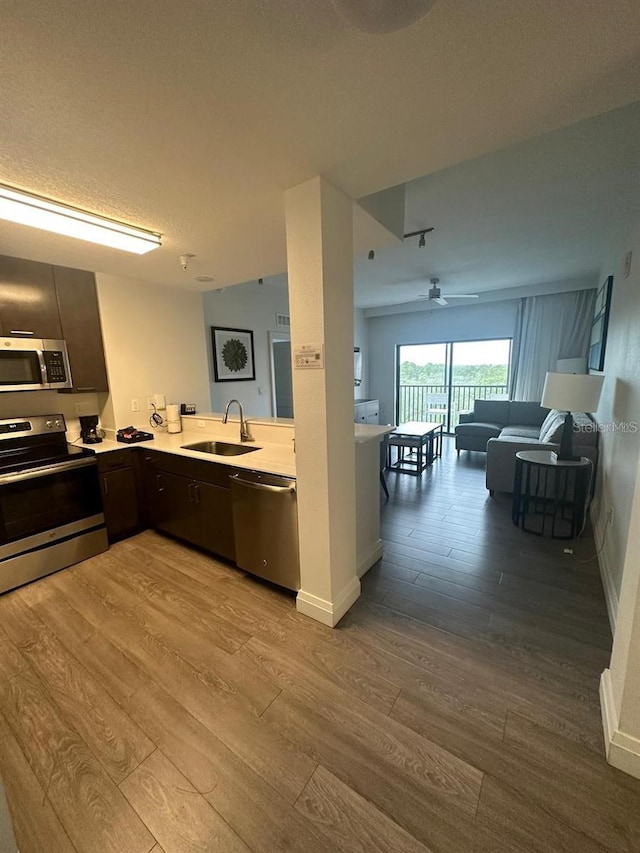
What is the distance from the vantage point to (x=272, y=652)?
5.85ft

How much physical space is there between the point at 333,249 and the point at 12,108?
4.20 ft

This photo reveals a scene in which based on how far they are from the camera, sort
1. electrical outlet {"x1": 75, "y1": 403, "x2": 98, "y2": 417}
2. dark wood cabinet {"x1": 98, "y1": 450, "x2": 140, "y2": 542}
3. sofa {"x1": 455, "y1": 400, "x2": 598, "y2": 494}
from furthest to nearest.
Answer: sofa {"x1": 455, "y1": 400, "x2": 598, "y2": 494}, electrical outlet {"x1": 75, "y1": 403, "x2": 98, "y2": 417}, dark wood cabinet {"x1": 98, "y1": 450, "x2": 140, "y2": 542}

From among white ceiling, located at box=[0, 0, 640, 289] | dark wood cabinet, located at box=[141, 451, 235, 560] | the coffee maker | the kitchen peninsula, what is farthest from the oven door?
white ceiling, located at box=[0, 0, 640, 289]

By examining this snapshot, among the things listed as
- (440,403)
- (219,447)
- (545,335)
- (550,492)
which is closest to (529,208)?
(550,492)

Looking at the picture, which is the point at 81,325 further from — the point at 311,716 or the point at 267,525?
the point at 311,716

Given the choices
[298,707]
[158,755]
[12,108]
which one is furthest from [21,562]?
[12,108]

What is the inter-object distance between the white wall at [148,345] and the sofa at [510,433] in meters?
3.39

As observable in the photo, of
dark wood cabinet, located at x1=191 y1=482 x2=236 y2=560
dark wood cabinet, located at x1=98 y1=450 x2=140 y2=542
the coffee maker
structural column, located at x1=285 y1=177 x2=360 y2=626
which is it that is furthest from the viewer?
the coffee maker

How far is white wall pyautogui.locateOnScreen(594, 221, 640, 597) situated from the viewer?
1949 mm

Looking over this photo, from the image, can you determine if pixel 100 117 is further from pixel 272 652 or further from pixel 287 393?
pixel 287 393

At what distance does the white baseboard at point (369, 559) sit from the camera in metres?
2.37

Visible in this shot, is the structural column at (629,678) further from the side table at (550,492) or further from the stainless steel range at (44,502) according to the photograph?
the stainless steel range at (44,502)

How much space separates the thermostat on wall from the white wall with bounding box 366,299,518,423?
5.66m

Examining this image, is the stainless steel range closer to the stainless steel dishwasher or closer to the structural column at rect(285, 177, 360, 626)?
the stainless steel dishwasher
